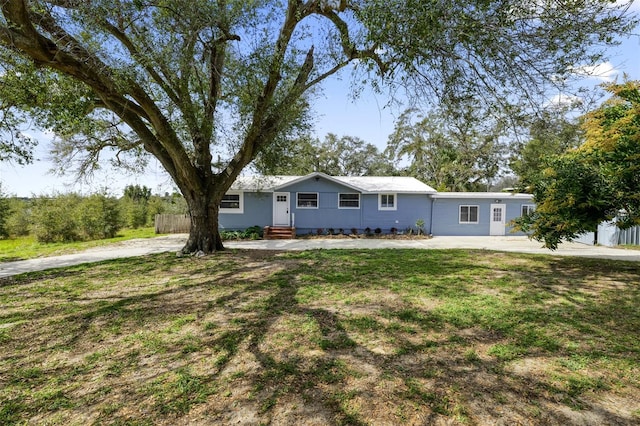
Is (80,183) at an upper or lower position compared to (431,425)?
upper

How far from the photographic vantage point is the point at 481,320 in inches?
169

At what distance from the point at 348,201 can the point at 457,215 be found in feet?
19.2

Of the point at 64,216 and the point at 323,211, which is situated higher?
the point at 323,211

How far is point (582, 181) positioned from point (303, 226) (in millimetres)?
11491

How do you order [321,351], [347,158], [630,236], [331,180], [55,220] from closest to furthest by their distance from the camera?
[321,351] → [630,236] → [55,220] → [331,180] → [347,158]

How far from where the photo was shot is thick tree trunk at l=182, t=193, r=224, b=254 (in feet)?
32.6

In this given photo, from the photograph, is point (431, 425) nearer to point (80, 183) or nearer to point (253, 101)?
point (253, 101)

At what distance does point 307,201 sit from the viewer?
16547 millimetres

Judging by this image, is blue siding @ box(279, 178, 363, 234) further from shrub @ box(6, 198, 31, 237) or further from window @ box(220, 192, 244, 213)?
shrub @ box(6, 198, 31, 237)

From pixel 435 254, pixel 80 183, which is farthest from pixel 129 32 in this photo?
pixel 435 254

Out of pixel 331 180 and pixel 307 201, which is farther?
pixel 307 201

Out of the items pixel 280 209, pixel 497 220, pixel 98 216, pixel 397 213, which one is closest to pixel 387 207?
pixel 397 213

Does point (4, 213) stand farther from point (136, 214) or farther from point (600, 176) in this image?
point (600, 176)

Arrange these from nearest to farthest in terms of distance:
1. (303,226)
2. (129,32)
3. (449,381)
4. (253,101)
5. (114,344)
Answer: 1. (449,381)
2. (114,344)
3. (129,32)
4. (253,101)
5. (303,226)
